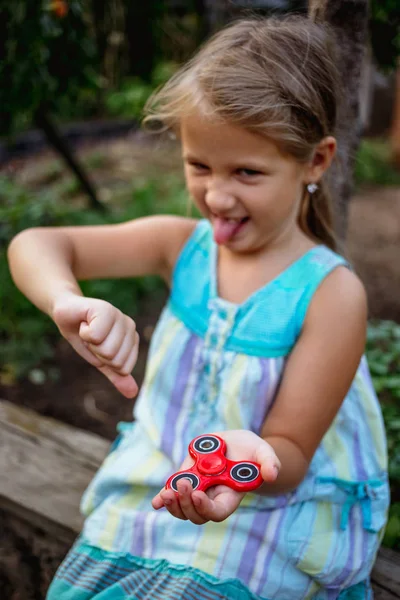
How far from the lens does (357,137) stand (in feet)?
6.22

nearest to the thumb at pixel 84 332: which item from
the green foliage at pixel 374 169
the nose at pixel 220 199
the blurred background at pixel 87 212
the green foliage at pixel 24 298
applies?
the nose at pixel 220 199

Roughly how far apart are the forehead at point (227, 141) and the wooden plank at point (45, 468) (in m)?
1.03

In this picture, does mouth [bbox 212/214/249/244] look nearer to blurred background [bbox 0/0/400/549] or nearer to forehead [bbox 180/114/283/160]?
forehead [bbox 180/114/283/160]

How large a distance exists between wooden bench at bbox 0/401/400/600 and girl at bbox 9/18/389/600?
192mm

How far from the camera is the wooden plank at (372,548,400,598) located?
4.83 feet

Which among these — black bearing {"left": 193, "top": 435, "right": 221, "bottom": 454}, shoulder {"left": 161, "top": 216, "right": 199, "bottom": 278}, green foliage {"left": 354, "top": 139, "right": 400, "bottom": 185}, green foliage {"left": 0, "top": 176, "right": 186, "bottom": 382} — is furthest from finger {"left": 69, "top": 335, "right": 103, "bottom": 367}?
green foliage {"left": 354, "top": 139, "right": 400, "bottom": 185}

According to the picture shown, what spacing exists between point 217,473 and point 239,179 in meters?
0.59

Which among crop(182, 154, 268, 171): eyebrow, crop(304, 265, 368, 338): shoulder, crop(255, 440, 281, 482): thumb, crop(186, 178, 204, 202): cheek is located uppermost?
crop(182, 154, 268, 171): eyebrow

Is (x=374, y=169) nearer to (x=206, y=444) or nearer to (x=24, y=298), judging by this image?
(x=24, y=298)

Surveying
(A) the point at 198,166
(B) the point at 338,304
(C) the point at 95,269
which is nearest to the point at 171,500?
(B) the point at 338,304

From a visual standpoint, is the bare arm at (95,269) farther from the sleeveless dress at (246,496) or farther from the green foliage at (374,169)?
the green foliage at (374,169)

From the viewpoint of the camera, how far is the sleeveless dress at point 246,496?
1.32 meters

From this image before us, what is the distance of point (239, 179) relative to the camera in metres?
1.30

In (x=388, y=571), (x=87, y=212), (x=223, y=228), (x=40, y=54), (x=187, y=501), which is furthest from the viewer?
(x=87, y=212)
